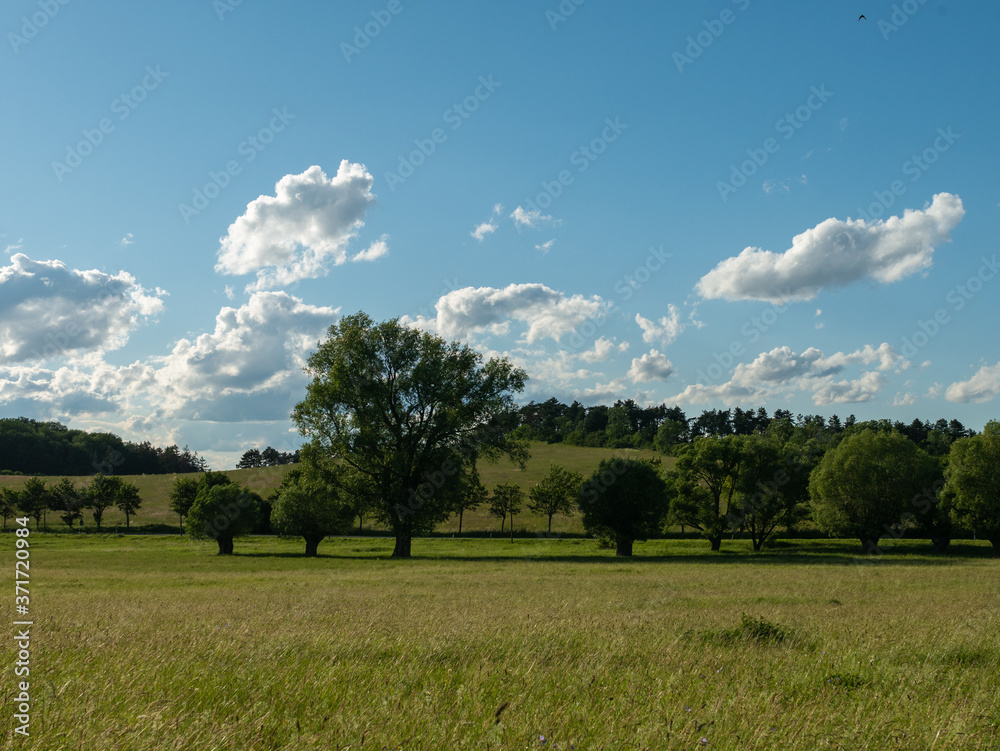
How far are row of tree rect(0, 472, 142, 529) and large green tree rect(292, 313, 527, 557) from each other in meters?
67.6

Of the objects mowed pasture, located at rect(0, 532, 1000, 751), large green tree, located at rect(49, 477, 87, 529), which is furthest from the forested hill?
mowed pasture, located at rect(0, 532, 1000, 751)

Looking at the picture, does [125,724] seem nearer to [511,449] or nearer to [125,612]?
[125,612]

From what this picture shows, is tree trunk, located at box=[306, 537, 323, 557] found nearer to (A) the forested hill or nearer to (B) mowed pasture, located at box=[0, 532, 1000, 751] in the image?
(B) mowed pasture, located at box=[0, 532, 1000, 751]

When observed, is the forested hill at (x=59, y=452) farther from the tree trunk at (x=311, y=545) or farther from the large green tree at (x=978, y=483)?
the large green tree at (x=978, y=483)

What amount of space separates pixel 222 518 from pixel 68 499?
192 feet

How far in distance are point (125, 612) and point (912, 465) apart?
6877 centimetres

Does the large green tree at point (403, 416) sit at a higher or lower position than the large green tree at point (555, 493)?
higher

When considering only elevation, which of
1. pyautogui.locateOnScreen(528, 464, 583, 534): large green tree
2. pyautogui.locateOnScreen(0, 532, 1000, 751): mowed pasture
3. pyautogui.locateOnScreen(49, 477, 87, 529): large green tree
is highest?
pyautogui.locateOnScreen(0, 532, 1000, 751): mowed pasture

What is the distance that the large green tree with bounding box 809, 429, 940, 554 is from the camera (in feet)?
195

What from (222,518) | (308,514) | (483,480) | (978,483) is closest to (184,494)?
(222,518)

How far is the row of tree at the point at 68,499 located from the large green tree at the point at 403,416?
67632mm

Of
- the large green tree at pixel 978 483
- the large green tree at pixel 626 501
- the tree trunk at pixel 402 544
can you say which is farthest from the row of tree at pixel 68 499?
the large green tree at pixel 978 483

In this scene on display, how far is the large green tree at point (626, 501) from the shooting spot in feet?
177

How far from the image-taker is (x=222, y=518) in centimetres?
5803
